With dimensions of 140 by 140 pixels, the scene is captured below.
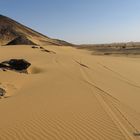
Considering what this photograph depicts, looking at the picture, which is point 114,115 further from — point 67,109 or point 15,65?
point 15,65

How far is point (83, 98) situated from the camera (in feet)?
37.7

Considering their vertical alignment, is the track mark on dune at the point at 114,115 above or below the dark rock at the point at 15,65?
below

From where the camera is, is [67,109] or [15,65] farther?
[15,65]

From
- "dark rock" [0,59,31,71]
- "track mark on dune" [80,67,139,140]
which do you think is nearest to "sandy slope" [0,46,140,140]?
"track mark on dune" [80,67,139,140]

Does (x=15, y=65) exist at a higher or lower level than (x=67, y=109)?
higher

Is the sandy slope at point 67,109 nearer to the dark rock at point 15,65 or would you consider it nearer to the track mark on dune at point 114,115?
the track mark on dune at point 114,115

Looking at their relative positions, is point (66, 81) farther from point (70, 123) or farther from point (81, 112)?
point (70, 123)

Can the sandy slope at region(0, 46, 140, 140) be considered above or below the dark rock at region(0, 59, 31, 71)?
below

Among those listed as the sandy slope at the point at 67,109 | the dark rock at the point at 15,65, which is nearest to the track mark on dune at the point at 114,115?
the sandy slope at the point at 67,109

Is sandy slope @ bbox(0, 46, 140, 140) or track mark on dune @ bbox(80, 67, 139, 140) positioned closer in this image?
track mark on dune @ bbox(80, 67, 139, 140)

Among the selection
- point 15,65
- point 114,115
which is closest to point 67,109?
point 114,115

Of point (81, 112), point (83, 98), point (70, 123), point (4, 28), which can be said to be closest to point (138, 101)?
point (83, 98)

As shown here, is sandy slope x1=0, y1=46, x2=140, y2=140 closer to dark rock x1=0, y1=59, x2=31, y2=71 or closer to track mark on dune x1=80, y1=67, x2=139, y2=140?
track mark on dune x1=80, y1=67, x2=139, y2=140

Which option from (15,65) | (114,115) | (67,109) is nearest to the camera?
(114,115)
